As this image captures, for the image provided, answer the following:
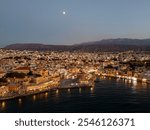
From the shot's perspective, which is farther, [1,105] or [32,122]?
[1,105]

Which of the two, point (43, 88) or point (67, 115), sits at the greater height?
point (67, 115)

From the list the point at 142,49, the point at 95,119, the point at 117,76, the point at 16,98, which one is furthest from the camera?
the point at 142,49

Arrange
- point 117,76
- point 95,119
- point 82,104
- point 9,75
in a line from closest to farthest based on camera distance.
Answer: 1. point 95,119
2. point 82,104
3. point 9,75
4. point 117,76

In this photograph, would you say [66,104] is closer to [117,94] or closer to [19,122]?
[117,94]

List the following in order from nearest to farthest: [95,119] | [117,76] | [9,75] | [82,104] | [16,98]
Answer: [95,119]
[82,104]
[16,98]
[9,75]
[117,76]

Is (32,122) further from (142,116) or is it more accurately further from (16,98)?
(16,98)

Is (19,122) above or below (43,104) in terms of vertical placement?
above

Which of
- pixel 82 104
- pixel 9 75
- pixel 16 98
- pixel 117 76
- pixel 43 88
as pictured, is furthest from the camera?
pixel 117 76

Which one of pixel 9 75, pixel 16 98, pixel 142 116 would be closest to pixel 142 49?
pixel 9 75

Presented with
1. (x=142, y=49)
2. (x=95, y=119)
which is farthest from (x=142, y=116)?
(x=142, y=49)
